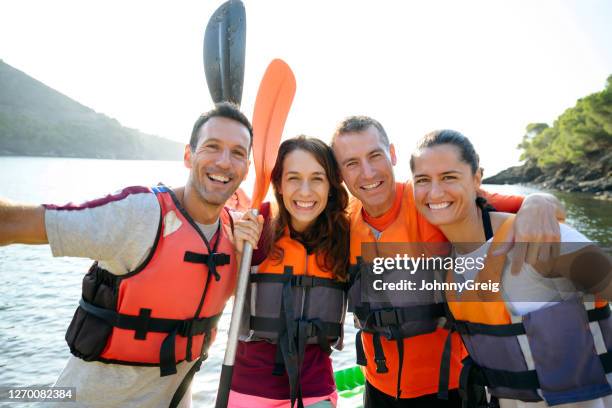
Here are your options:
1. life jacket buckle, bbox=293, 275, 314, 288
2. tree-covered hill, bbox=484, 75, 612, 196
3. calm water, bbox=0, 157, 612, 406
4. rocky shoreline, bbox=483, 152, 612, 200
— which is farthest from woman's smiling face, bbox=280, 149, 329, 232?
tree-covered hill, bbox=484, 75, 612, 196

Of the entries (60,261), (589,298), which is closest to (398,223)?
(589,298)

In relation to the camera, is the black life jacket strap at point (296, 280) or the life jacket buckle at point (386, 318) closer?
the life jacket buckle at point (386, 318)

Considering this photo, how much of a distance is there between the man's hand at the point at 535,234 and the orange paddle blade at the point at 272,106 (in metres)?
1.97

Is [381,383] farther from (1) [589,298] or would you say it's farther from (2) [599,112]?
(2) [599,112]

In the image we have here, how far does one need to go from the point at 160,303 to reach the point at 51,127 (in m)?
126

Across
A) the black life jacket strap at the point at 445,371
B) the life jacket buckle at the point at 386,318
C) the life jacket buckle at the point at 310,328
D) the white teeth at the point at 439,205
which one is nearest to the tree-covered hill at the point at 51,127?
the life jacket buckle at the point at 310,328

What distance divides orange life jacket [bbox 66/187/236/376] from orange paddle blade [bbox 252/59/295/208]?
1.18 metres

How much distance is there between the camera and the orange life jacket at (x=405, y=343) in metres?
2.50

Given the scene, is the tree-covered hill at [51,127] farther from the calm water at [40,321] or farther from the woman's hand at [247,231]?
the woman's hand at [247,231]

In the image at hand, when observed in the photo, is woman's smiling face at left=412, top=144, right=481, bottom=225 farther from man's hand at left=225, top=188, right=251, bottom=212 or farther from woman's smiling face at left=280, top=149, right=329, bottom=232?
man's hand at left=225, top=188, right=251, bottom=212

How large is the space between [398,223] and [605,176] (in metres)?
45.2

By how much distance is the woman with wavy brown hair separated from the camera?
238cm

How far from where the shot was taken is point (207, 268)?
242 cm

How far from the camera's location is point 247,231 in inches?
101
